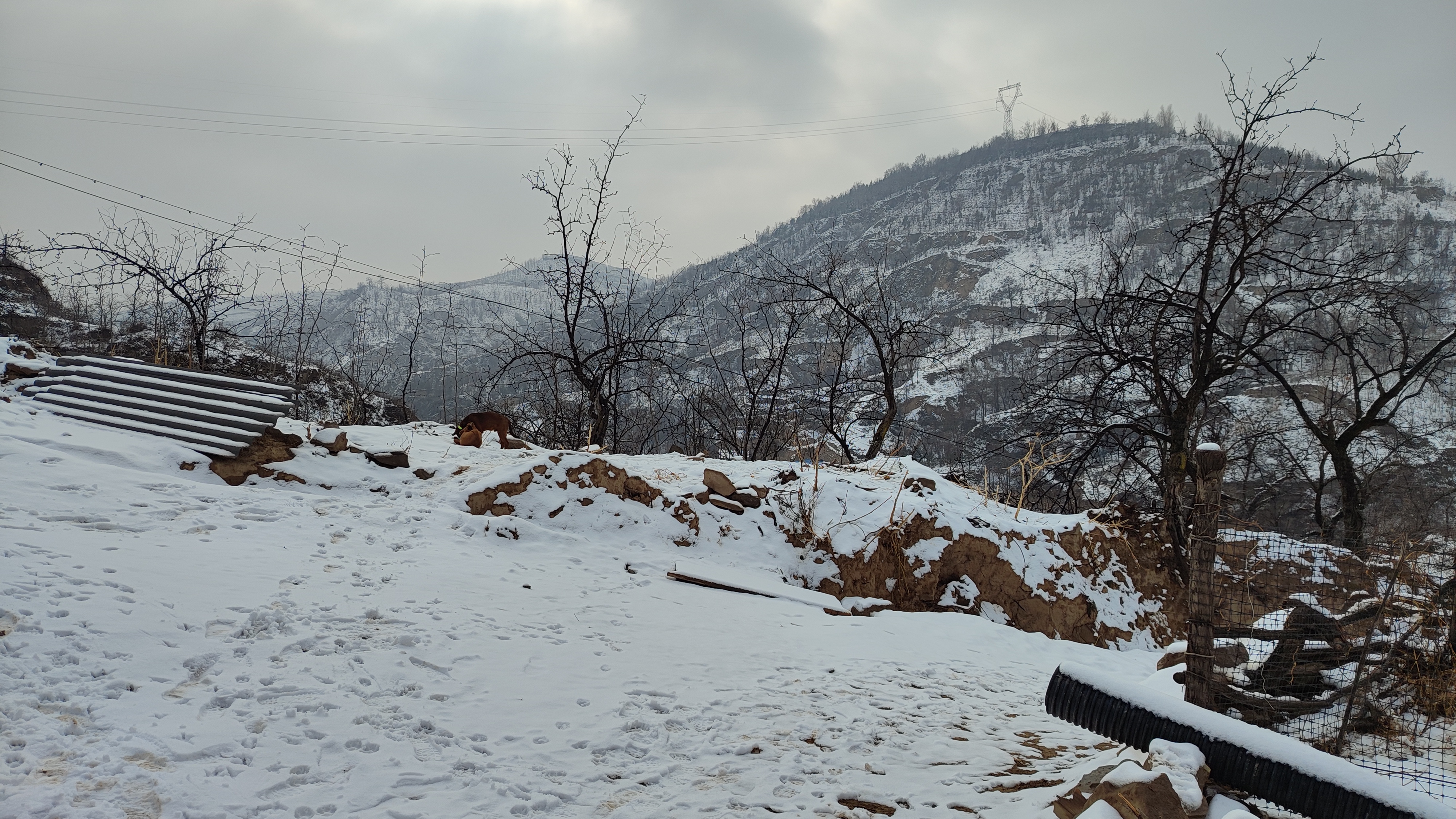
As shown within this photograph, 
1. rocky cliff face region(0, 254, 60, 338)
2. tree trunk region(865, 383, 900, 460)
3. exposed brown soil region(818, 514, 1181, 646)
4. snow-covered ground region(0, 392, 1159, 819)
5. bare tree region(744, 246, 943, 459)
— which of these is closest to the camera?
snow-covered ground region(0, 392, 1159, 819)

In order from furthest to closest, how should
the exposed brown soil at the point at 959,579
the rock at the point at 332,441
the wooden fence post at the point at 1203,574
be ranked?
the exposed brown soil at the point at 959,579
the rock at the point at 332,441
the wooden fence post at the point at 1203,574

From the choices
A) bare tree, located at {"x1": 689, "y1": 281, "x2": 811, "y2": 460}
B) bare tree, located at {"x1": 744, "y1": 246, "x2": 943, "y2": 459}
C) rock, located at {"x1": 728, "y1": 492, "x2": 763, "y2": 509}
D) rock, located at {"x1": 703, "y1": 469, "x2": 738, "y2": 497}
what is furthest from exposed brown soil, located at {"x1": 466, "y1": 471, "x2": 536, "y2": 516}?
bare tree, located at {"x1": 689, "y1": 281, "x2": 811, "y2": 460}

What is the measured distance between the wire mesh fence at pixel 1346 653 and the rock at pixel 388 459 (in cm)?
725

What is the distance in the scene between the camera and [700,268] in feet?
61.9

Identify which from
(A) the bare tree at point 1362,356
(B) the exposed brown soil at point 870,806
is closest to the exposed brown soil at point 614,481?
(B) the exposed brown soil at point 870,806

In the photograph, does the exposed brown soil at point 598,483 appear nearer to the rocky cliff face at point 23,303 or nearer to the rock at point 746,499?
the rock at point 746,499

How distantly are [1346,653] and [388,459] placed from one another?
8.20m

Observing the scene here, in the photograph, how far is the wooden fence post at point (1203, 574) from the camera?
3705mm

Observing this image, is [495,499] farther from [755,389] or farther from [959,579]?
[755,389]

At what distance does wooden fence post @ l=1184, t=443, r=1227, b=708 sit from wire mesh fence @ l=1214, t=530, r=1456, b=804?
220mm

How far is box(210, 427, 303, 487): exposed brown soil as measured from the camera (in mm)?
6320

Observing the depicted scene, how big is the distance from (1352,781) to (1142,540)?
8.26 metres

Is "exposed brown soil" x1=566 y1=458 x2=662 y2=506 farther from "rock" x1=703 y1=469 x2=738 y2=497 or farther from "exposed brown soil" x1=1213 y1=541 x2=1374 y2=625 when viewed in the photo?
"exposed brown soil" x1=1213 y1=541 x2=1374 y2=625

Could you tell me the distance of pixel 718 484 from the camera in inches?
332
